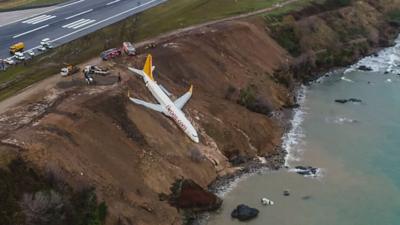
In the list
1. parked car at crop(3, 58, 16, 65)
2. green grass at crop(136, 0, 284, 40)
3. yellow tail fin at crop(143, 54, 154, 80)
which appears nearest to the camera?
yellow tail fin at crop(143, 54, 154, 80)

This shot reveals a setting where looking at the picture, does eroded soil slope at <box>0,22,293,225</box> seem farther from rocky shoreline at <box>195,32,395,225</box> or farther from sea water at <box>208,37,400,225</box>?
sea water at <box>208,37,400,225</box>

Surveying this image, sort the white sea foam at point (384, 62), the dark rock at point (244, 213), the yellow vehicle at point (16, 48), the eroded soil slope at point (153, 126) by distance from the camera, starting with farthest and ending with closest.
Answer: the white sea foam at point (384, 62) < the yellow vehicle at point (16, 48) < the dark rock at point (244, 213) < the eroded soil slope at point (153, 126)

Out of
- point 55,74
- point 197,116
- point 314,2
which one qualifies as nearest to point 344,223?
point 197,116

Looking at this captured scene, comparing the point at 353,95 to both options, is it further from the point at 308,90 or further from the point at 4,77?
the point at 4,77

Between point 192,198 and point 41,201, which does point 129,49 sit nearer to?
point 192,198

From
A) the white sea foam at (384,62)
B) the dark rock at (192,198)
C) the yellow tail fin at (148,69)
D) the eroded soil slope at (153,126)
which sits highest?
the yellow tail fin at (148,69)

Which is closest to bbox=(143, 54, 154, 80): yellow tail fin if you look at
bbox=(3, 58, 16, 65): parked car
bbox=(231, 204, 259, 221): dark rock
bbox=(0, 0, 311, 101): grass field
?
bbox=(0, 0, 311, 101): grass field

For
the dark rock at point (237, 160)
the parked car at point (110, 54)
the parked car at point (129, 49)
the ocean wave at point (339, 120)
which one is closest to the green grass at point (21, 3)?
the parked car at point (129, 49)

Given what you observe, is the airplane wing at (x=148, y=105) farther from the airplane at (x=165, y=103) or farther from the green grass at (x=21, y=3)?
the green grass at (x=21, y=3)
